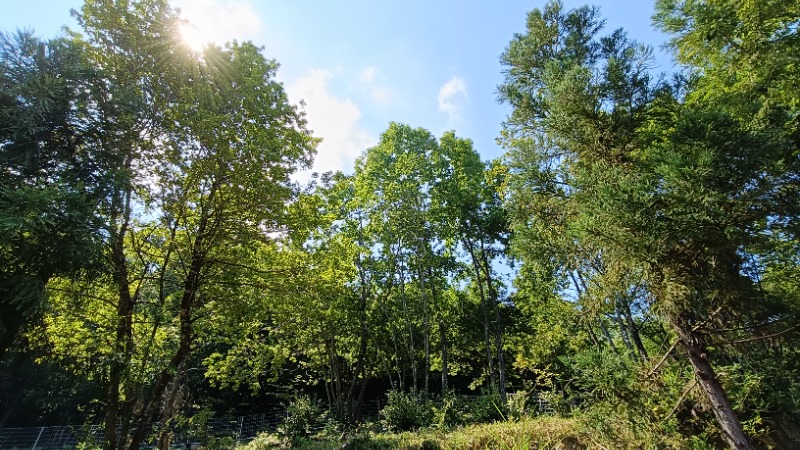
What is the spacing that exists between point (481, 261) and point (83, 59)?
14.1 metres

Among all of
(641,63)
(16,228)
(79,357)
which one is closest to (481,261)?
(641,63)

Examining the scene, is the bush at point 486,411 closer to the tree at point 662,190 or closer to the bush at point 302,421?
the bush at point 302,421

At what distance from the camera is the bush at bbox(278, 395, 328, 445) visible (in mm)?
11125

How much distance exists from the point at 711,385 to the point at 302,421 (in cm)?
1013

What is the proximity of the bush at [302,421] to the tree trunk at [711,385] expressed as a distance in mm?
9706

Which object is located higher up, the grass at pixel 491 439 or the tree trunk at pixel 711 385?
the tree trunk at pixel 711 385

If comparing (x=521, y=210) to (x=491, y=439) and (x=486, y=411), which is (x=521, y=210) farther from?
(x=486, y=411)

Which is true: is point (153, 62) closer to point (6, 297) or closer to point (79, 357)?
point (6, 297)

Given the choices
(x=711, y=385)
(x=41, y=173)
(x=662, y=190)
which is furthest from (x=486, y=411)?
(x=41, y=173)

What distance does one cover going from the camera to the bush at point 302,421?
11.1m

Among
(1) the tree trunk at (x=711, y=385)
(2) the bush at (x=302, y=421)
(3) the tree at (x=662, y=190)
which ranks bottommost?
(2) the bush at (x=302, y=421)

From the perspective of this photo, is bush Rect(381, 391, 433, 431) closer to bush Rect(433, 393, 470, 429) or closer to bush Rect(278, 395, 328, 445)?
bush Rect(433, 393, 470, 429)

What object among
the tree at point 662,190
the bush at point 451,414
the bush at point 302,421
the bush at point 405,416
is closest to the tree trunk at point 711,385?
the tree at point 662,190

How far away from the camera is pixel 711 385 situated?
16.6 feet
